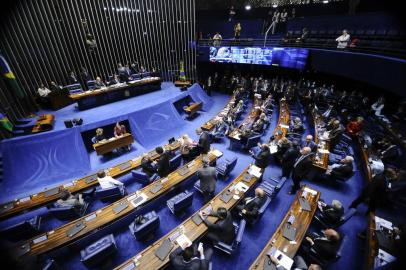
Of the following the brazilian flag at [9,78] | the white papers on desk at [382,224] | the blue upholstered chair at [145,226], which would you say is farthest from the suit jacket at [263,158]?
the brazilian flag at [9,78]

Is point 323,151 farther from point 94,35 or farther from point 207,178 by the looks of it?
point 94,35

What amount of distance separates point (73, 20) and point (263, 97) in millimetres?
13069

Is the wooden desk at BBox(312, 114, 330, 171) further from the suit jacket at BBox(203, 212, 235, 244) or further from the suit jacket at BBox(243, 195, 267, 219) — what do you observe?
the suit jacket at BBox(203, 212, 235, 244)

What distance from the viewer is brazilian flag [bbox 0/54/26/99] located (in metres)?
8.31

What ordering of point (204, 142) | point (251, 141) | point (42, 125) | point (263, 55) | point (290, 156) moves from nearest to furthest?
point (290, 156) < point (204, 142) < point (42, 125) < point (251, 141) < point (263, 55)

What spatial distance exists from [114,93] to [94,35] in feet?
13.2

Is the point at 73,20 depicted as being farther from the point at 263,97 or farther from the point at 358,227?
the point at 358,227

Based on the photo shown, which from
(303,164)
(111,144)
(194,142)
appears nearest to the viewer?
(303,164)

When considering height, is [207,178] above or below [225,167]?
above

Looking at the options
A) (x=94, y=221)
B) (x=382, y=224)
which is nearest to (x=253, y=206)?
(x=382, y=224)

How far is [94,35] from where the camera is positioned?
1215cm

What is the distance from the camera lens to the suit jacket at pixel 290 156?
6.25 metres

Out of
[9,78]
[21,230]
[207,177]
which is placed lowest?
[21,230]

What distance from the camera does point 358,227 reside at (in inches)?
211
